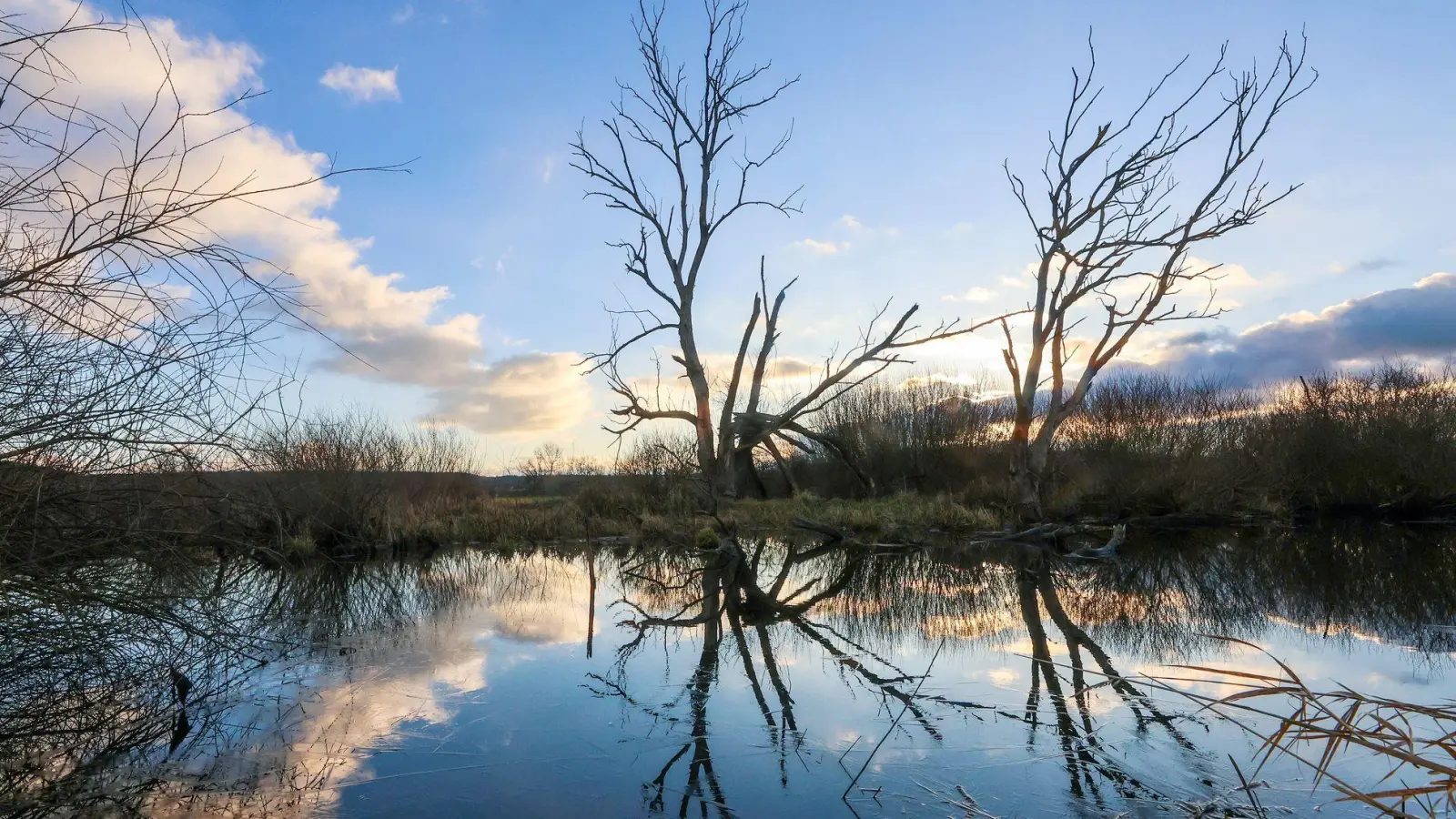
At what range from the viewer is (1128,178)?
15.9m

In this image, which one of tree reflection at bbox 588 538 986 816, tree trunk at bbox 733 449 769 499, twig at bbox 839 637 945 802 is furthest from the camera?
tree trunk at bbox 733 449 769 499

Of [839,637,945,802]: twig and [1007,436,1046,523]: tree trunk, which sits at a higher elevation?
[1007,436,1046,523]: tree trunk

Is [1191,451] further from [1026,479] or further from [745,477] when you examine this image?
[745,477]

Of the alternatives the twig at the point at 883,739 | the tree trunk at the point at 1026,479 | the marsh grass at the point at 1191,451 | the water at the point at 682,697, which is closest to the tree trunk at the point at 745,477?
the marsh grass at the point at 1191,451

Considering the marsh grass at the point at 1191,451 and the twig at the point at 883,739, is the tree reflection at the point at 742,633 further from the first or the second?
the marsh grass at the point at 1191,451

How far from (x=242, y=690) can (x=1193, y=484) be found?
1663 cm

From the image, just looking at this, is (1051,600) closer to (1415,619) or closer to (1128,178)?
(1415,619)

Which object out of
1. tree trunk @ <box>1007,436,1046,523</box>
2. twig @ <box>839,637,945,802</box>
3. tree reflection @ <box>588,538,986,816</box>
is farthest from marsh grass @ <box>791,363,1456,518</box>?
twig @ <box>839,637,945,802</box>

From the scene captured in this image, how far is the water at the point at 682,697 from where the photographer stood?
3621 mm

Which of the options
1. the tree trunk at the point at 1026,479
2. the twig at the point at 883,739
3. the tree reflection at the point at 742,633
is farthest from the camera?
the tree trunk at the point at 1026,479

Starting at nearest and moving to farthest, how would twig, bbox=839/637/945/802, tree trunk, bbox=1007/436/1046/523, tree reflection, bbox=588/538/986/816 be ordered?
→ 1. twig, bbox=839/637/945/802
2. tree reflection, bbox=588/538/986/816
3. tree trunk, bbox=1007/436/1046/523

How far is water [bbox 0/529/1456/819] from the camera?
3621 mm

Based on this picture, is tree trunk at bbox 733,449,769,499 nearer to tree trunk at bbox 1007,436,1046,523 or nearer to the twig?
tree trunk at bbox 1007,436,1046,523

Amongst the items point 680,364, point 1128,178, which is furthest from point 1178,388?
point 680,364
